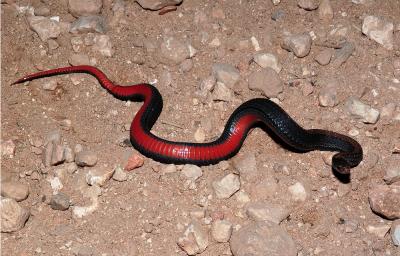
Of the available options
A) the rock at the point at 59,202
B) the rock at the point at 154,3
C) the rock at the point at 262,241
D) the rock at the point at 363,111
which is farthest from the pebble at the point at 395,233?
the rock at the point at 154,3

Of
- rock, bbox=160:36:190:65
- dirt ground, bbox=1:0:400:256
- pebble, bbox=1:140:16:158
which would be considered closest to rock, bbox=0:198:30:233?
dirt ground, bbox=1:0:400:256

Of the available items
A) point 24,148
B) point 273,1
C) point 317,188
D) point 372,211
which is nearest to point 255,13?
point 273,1

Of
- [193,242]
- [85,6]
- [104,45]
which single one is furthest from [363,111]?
[85,6]

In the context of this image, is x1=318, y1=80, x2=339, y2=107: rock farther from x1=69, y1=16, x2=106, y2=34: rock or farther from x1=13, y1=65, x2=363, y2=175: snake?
x1=69, y1=16, x2=106, y2=34: rock

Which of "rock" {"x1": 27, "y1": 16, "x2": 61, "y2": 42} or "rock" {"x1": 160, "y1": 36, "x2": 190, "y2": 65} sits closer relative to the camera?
"rock" {"x1": 160, "y1": 36, "x2": 190, "y2": 65}

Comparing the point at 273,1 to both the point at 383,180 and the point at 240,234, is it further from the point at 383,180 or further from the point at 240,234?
the point at 240,234

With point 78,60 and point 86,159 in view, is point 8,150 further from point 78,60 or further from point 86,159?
point 78,60

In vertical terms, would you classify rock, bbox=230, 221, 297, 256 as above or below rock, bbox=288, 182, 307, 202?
below
